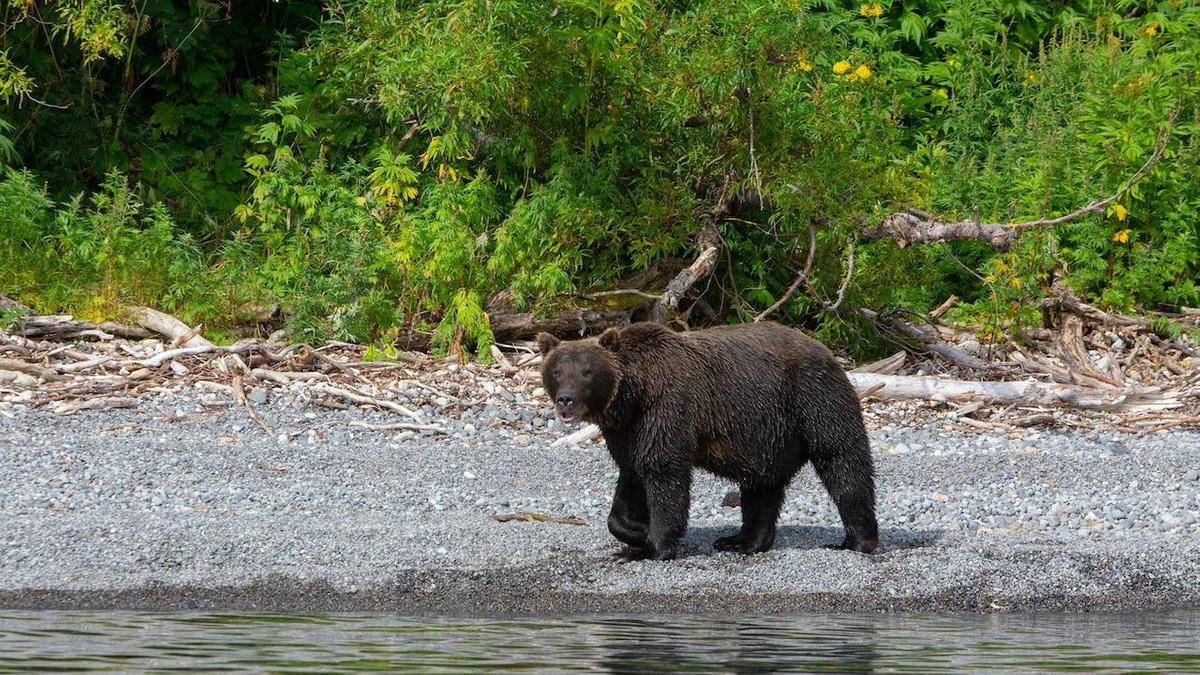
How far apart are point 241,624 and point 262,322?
24.1 ft

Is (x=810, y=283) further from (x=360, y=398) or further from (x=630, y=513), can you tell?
(x=630, y=513)

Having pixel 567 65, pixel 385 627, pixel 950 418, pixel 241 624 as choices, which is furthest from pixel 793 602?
pixel 567 65

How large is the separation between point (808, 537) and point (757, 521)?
2.10 feet

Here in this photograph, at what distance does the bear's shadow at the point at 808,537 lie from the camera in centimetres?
857

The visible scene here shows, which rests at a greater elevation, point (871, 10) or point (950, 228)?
point (871, 10)

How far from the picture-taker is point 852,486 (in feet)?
27.3

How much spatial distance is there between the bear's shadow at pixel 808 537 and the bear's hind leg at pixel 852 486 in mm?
138

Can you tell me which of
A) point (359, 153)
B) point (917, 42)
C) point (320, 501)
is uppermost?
point (917, 42)

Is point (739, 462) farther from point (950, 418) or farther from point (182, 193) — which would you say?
point (182, 193)

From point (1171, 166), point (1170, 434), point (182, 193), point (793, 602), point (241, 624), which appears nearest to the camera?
point (241, 624)

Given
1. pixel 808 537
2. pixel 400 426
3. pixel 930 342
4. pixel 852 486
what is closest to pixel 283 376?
pixel 400 426

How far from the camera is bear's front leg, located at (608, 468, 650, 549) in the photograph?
321 inches

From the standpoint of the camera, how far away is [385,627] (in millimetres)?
7082

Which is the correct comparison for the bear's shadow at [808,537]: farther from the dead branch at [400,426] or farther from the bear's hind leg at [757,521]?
the dead branch at [400,426]
